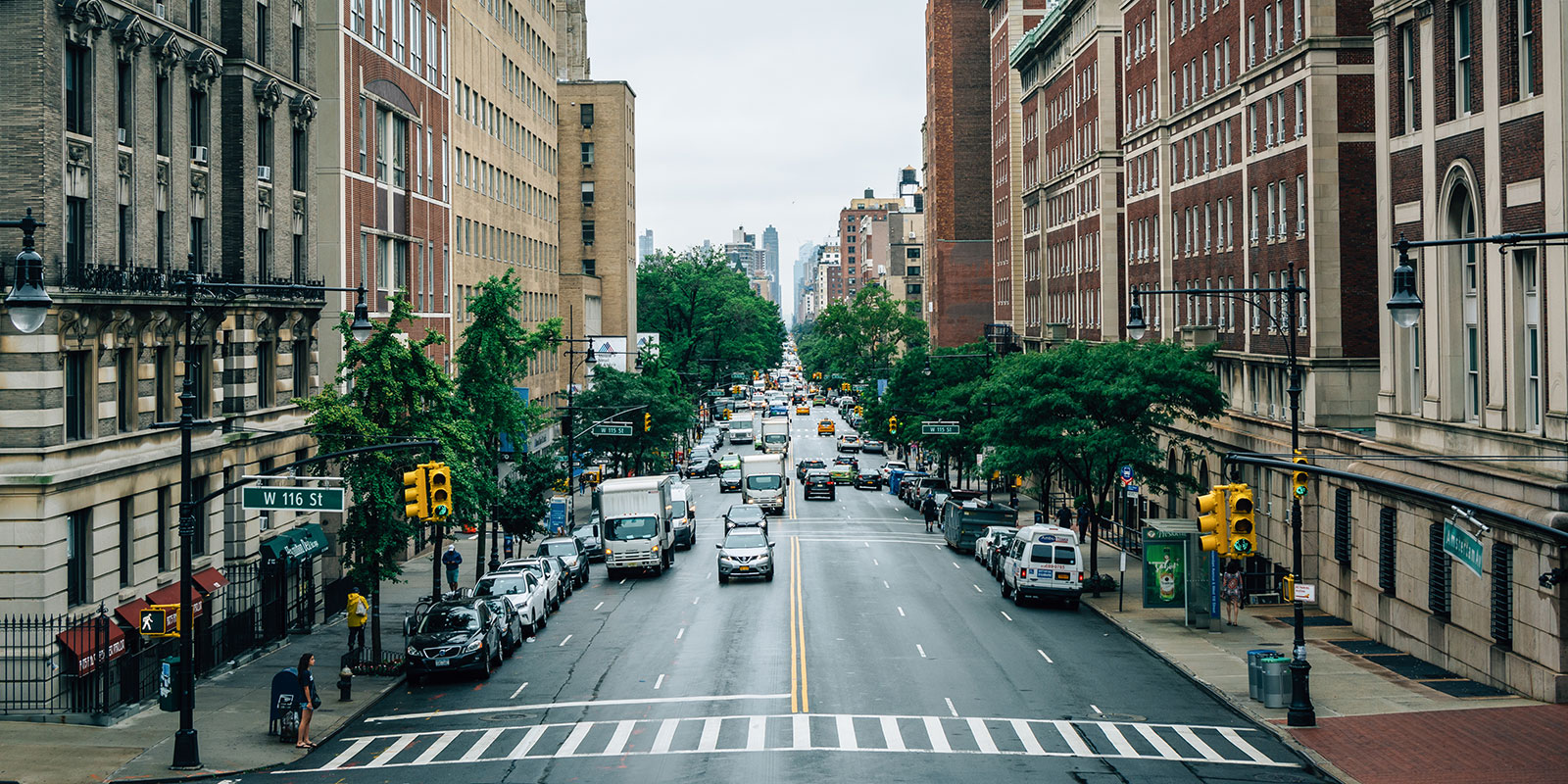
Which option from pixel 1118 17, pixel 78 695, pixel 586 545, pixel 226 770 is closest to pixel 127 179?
pixel 78 695

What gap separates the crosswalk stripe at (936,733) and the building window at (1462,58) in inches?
729

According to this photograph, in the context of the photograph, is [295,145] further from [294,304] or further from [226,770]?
[226,770]

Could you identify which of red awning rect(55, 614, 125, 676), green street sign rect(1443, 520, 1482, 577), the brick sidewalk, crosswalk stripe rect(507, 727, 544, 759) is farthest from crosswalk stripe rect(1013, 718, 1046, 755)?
red awning rect(55, 614, 125, 676)

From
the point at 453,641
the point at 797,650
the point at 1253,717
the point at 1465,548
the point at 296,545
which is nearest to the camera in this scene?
the point at 1465,548

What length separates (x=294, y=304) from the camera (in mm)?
40906

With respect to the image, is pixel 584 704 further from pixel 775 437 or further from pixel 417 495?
pixel 775 437

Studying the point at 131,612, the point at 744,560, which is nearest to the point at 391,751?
the point at 131,612

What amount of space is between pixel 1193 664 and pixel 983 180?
356ft

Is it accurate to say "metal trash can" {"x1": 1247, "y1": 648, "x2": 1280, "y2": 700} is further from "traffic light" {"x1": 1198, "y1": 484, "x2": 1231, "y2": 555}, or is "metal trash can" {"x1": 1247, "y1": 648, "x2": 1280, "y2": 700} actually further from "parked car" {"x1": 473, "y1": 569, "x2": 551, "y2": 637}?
"parked car" {"x1": 473, "y1": 569, "x2": 551, "y2": 637}

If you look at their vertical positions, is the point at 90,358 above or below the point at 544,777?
above

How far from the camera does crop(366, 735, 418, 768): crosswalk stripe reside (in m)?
23.9

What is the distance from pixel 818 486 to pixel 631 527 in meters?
34.6

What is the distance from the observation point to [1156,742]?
2481cm

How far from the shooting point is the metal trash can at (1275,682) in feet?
91.0
